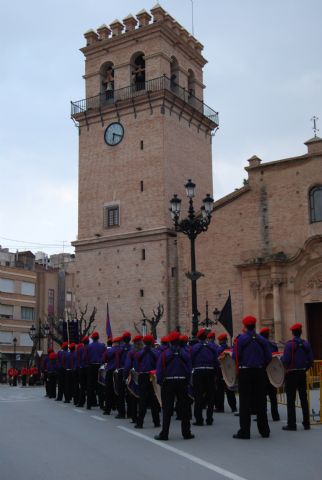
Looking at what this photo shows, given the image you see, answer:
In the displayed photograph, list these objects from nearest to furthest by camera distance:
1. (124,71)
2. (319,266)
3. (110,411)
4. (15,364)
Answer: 1. (110,411)
2. (319,266)
3. (124,71)
4. (15,364)

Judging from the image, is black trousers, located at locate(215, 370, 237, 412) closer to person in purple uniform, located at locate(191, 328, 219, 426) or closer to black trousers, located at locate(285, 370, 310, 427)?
person in purple uniform, located at locate(191, 328, 219, 426)

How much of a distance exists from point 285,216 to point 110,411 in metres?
19.2

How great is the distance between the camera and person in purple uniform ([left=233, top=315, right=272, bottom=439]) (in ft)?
34.1

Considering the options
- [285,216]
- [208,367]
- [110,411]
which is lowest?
[110,411]

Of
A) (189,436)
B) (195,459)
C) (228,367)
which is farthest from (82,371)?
(195,459)

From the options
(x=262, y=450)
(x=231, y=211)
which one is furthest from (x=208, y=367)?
(x=231, y=211)

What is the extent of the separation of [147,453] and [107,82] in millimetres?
34197

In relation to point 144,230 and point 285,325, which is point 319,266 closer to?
point 285,325

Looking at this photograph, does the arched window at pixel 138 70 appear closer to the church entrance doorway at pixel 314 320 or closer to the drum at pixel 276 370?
the church entrance doorway at pixel 314 320

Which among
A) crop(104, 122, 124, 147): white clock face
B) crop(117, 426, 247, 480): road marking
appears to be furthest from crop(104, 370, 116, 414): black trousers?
crop(104, 122, 124, 147): white clock face

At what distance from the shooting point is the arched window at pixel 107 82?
131 feet

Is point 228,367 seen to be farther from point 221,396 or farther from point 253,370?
point 221,396

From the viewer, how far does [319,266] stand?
1229 inches

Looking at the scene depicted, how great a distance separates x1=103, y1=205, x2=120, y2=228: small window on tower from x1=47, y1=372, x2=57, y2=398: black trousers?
55.9 ft
